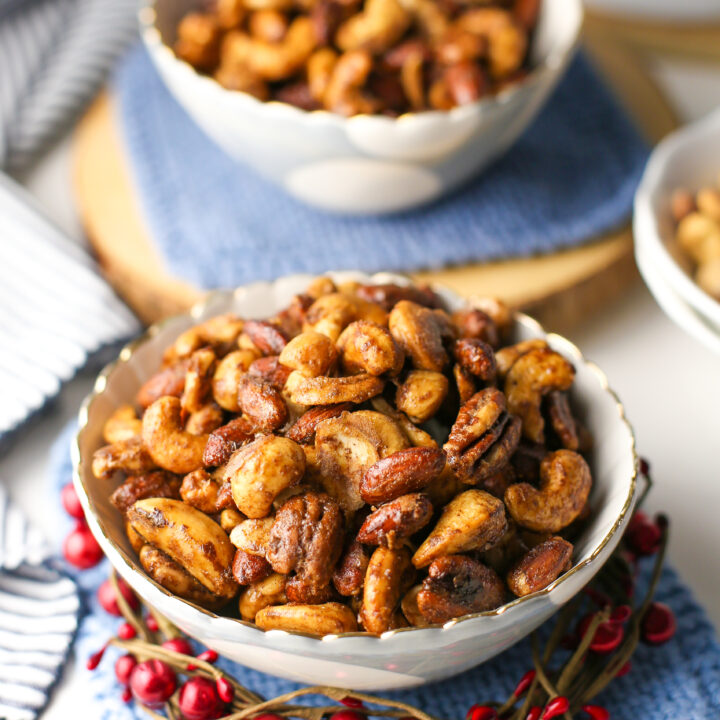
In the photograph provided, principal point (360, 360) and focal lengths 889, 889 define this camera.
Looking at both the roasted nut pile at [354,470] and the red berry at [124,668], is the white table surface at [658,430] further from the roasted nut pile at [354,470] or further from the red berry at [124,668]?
the roasted nut pile at [354,470]

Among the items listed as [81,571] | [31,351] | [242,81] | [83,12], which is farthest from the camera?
[83,12]

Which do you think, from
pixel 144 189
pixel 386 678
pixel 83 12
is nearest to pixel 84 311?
pixel 144 189

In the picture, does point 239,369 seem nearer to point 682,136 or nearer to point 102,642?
point 102,642

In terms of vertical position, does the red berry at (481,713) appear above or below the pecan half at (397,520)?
below

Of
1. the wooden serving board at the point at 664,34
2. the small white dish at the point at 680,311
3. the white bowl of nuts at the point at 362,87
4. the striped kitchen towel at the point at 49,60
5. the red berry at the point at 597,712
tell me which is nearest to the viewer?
the red berry at the point at 597,712

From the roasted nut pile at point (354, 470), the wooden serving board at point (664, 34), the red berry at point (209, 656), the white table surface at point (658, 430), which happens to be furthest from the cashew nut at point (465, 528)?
the wooden serving board at point (664, 34)

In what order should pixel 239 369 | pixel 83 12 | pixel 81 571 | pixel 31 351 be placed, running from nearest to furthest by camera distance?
pixel 239 369 → pixel 81 571 → pixel 31 351 → pixel 83 12
